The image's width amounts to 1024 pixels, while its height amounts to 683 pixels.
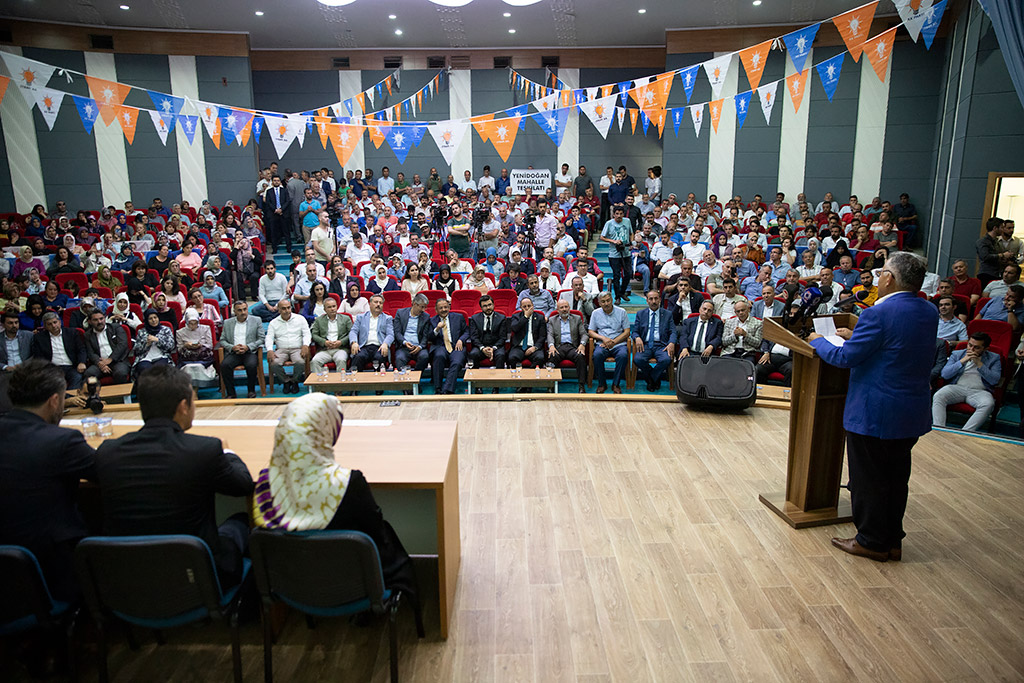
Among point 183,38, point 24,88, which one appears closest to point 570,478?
point 24,88

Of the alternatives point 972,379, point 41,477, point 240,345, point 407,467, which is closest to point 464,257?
point 240,345

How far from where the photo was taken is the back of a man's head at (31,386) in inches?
81.8

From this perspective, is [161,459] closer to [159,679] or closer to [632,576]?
[159,679]

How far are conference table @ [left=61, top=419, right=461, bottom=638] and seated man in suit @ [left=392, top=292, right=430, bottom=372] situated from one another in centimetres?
358

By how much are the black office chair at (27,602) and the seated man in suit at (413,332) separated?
444 cm

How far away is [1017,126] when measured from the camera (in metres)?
8.29

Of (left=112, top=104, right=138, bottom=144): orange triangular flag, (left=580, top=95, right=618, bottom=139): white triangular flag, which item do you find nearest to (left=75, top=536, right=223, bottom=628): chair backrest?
(left=112, top=104, right=138, bottom=144): orange triangular flag

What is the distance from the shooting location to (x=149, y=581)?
6.25 ft

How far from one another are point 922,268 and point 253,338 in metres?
5.75

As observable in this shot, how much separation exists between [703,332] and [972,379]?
7.01 ft

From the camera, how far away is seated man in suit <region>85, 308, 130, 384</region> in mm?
6105

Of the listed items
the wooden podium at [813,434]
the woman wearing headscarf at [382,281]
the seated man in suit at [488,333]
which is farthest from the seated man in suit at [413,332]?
the wooden podium at [813,434]

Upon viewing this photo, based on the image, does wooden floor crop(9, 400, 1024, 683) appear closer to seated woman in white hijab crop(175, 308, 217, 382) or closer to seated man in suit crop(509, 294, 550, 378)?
seated man in suit crop(509, 294, 550, 378)

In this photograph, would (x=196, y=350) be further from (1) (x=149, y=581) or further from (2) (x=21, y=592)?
(1) (x=149, y=581)
